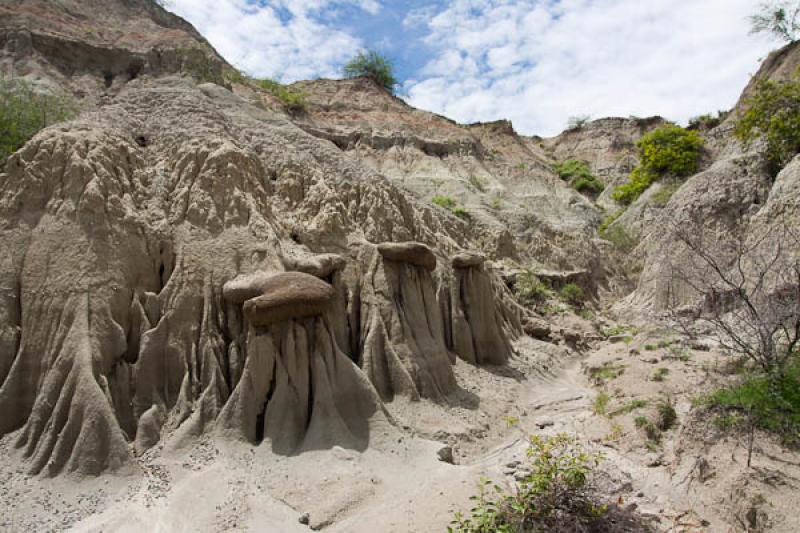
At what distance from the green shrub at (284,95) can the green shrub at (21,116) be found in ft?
54.4

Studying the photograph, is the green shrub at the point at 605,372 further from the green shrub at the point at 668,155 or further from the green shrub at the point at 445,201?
the green shrub at the point at 668,155

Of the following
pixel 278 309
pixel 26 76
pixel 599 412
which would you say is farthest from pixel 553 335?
pixel 26 76

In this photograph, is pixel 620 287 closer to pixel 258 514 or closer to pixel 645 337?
pixel 645 337

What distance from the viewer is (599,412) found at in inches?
382

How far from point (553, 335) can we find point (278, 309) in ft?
36.0

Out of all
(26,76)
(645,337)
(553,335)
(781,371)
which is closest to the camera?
(781,371)

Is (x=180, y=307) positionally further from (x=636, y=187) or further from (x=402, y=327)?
(x=636, y=187)

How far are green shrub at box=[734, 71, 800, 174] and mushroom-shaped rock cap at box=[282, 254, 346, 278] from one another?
15.0 metres

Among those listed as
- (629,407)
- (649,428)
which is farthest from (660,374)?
(649,428)

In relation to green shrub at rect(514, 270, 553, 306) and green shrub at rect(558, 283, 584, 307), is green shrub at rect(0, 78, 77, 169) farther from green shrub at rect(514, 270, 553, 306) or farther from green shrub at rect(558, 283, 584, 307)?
green shrub at rect(558, 283, 584, 307)

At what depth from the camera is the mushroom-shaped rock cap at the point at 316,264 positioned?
9531 mm

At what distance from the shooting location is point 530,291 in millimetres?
18891

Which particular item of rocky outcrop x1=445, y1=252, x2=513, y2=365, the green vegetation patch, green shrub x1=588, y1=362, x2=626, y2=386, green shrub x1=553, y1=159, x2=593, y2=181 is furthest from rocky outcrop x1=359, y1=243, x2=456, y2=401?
green shrub x1=553, y1=159, x2=593, y2=181

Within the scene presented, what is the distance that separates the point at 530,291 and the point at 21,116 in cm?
1628
